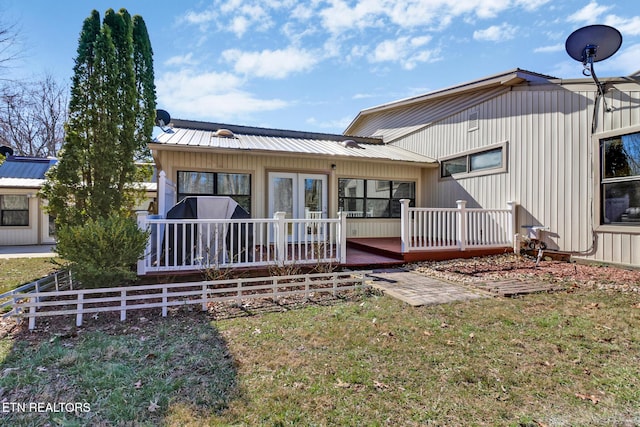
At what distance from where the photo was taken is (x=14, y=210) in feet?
39.8

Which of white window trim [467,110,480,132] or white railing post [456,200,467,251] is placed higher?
white window trim [467,110,480,132]

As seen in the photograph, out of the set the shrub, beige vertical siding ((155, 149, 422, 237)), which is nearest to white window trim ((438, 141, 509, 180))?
beige vertical siding ((155, 149, 422, 237))

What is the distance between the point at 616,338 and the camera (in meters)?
3.18

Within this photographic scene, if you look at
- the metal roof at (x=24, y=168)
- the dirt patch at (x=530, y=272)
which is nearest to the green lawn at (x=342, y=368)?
the dirt patch at (x=530, y=272)

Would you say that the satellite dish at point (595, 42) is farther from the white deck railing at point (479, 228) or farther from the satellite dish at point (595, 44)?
the white deck railing at point (479, 228)

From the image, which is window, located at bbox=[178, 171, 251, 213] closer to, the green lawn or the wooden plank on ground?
the green lawn

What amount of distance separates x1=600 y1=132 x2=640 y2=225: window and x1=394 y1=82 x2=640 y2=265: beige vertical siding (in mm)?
140

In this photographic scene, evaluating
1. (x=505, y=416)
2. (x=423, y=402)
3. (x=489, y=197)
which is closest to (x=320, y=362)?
(x=423, y=402)

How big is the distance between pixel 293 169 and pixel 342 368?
6734mm

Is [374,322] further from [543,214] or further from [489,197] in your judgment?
[489,197]

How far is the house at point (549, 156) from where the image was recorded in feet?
19.5

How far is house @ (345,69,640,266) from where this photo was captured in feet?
19.5

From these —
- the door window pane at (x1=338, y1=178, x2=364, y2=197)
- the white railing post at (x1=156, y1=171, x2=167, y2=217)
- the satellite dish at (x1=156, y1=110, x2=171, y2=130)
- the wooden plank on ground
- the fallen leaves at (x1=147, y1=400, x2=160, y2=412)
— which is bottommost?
the fallen leaves at (x1=147, y1=400, x2=160, y2=412)

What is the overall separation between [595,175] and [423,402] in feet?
21.9
